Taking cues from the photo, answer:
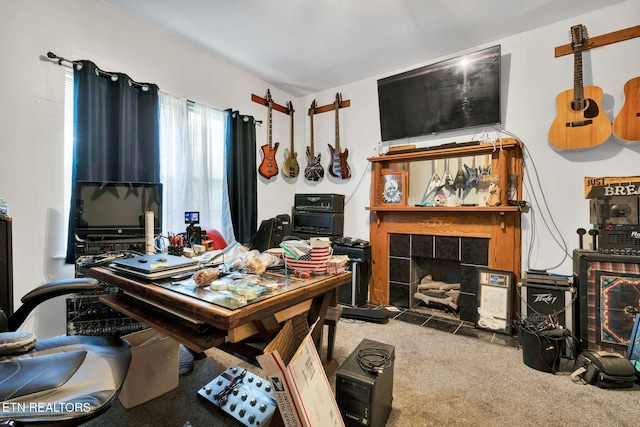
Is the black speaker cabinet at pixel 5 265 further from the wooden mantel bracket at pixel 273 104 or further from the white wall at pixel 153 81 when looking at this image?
the wooden mantel bracket at pixel 273 104

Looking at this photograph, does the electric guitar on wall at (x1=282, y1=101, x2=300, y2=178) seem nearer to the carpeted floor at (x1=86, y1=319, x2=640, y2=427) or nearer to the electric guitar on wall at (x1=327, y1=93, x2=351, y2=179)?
the electric guitar on wall at (x1=327, y1=93, x2=351, y2=179)

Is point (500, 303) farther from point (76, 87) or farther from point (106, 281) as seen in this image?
point (76, 87)

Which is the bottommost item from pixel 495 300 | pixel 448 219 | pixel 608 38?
pixel 495 300

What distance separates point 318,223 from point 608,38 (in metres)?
3.18

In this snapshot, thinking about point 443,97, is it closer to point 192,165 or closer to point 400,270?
point 400,270

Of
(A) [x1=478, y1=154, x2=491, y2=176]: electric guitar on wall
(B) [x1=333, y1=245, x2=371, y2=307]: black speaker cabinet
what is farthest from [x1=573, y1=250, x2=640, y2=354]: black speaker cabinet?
(B) [x1=333, y1=245, x2=371, y2=307]: black speaker cabinet

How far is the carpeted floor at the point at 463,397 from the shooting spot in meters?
1.49

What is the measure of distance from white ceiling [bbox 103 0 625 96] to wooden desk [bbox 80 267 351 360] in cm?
225

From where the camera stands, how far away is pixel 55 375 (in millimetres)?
899

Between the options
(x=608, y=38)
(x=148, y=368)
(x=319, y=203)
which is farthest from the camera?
(x=319, y=203)

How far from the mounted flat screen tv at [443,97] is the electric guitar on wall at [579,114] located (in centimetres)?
51

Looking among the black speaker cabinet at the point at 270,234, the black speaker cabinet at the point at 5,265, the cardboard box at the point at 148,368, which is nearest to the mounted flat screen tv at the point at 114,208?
the black speaker cabinet at the point at 5,265

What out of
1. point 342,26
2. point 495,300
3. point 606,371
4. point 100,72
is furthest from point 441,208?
point 100,72

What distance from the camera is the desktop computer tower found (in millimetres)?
1273
